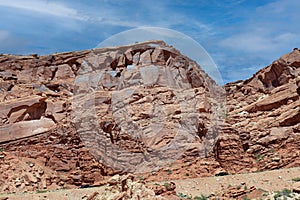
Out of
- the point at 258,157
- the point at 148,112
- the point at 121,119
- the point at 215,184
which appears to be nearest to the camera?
the point at 215,184

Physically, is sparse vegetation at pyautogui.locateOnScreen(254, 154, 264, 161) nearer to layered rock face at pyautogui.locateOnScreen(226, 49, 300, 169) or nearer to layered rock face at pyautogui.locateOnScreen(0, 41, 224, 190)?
layered rock face at pyautogui.locateOnScreen(226, 49, 300, 169)

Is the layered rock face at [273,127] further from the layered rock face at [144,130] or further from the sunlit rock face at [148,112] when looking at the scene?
the sunlit rock face at [148,112]

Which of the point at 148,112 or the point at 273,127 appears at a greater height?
the point at 148,112

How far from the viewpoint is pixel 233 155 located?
29875mm

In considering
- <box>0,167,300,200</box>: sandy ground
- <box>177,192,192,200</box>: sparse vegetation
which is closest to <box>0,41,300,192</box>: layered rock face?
<box>0,167,300,200</box>: sandy ground

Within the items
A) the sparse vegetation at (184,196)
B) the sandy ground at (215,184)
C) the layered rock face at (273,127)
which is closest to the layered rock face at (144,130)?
the layered rock face at (273,127)

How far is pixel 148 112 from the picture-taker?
31656mm

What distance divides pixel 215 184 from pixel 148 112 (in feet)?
25.3

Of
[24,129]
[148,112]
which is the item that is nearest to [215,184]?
[148,112]

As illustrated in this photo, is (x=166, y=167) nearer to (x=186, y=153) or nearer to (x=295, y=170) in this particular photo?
(x=186, y=153)

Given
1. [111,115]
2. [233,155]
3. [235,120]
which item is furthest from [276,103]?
[111,115]

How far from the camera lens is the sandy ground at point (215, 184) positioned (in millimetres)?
25031

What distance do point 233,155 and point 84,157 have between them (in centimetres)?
950

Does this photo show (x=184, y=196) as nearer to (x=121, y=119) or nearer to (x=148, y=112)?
(x=148, y=112)
